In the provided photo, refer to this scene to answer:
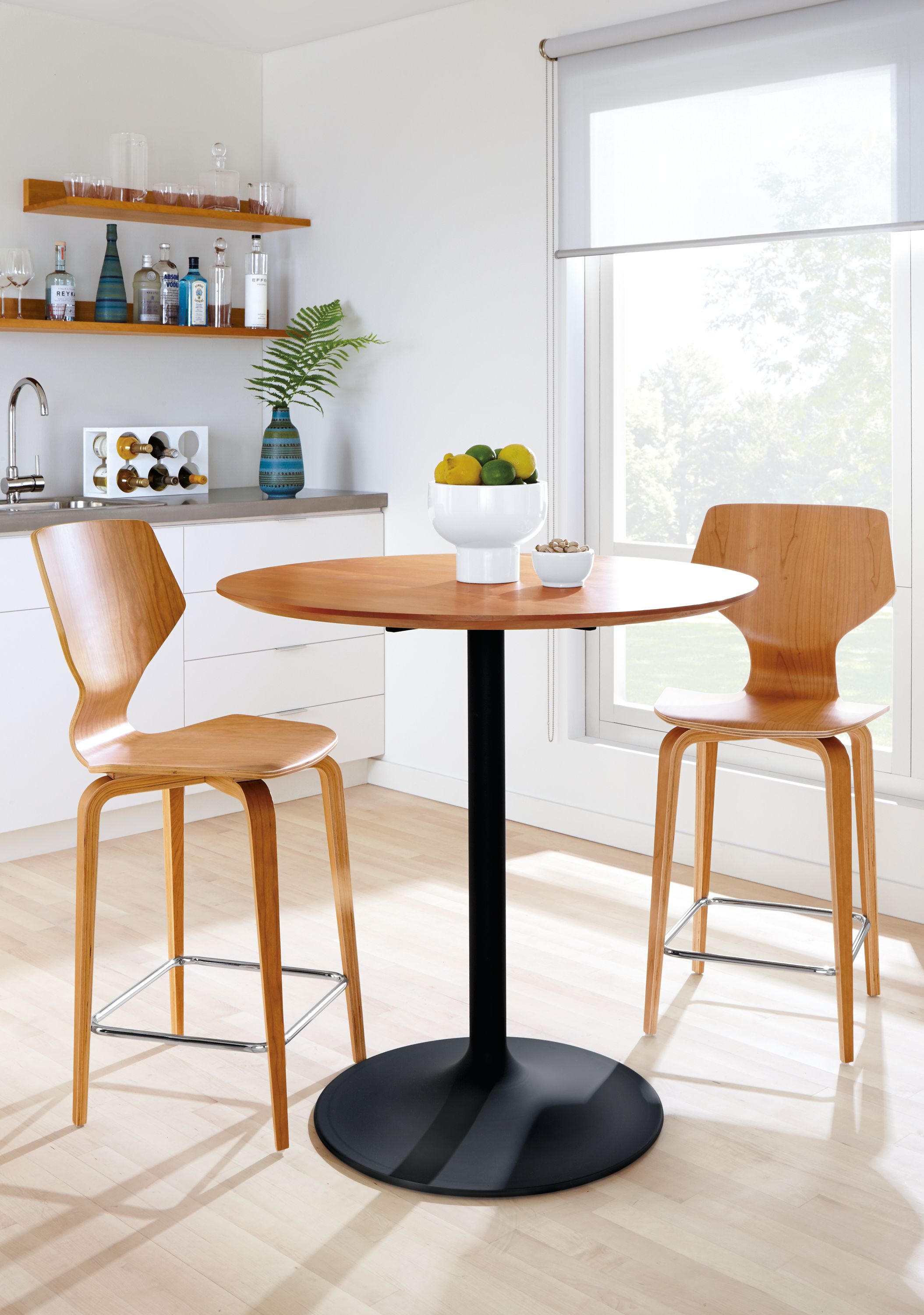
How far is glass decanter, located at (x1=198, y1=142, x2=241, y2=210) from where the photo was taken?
13.8ft

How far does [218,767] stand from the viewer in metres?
2.01

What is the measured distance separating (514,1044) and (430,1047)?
15 centimetres

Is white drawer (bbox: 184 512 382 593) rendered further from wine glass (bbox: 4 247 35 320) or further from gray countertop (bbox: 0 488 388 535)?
wine glass (bbox: 4 247 35 320)

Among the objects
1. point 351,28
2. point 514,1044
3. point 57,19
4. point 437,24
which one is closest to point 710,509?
point 514,1044

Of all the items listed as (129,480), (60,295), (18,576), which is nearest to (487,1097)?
(18,576)

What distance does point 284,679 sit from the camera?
4.07 metres

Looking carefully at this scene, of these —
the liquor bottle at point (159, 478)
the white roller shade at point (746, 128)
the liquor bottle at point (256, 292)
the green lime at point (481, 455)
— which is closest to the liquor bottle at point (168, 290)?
the liquor bottle at point (256, 292)

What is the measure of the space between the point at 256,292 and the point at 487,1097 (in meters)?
2.93

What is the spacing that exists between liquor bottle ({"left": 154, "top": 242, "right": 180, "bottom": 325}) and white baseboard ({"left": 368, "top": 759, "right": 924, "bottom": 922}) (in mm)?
1575

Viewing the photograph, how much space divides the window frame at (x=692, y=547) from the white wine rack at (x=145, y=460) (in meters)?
1.28

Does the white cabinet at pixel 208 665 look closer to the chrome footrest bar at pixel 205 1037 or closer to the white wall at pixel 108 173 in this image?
the white wall at pixel 108 173

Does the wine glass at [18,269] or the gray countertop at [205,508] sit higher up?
the wine glass at [18,269]

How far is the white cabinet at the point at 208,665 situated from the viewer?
3.48 meters

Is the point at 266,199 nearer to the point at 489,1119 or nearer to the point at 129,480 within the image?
the point at 129,480
